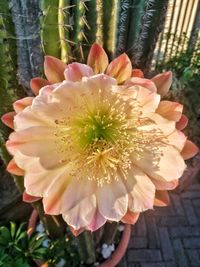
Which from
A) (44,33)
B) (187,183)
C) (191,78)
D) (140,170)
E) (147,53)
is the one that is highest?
(44,33)

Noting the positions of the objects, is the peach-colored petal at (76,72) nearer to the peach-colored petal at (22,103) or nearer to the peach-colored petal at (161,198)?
the peach-colored petal at (22,103)

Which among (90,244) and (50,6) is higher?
(50,6)

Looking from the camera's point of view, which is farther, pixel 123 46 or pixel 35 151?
pixel 123 46

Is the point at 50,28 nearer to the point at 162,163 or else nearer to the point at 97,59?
the point at 97,59

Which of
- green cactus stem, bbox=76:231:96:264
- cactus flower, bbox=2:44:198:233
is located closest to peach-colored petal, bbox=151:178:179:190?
cactus flower, bbox=2:44:198:233

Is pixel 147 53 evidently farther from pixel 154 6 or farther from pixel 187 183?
pixel 187 183

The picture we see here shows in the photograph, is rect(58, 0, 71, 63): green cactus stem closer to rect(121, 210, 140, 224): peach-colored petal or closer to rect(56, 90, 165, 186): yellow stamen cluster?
rect(56, 90, 165, 186): yellow stamen cluster

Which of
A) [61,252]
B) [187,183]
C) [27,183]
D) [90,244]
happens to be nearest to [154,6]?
[27,183]
